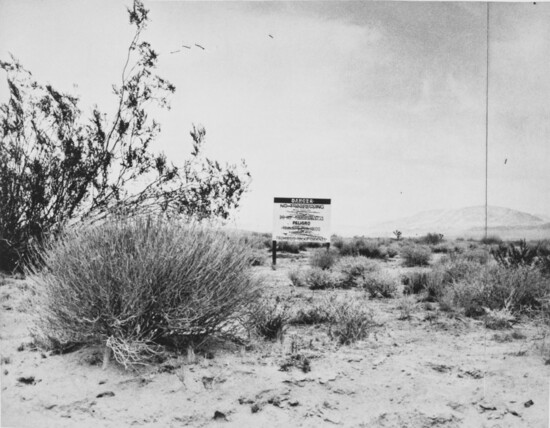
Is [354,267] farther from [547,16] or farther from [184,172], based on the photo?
[547,16]

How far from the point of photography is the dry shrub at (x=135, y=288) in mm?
4180

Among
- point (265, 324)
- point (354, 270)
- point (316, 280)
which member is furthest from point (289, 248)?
point (265, 324)

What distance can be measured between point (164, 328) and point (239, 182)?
4.24 m

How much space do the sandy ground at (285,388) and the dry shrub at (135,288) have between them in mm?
292

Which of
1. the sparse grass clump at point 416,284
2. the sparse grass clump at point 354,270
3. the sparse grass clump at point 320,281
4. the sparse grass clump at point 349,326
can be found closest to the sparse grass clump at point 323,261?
the sparse grass clump at point 354,270

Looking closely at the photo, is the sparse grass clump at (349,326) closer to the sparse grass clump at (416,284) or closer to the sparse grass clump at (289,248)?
the sparse grass clump at (416,284)

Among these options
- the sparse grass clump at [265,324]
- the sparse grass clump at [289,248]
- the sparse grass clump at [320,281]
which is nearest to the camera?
the sparse grass clump at [265,324]

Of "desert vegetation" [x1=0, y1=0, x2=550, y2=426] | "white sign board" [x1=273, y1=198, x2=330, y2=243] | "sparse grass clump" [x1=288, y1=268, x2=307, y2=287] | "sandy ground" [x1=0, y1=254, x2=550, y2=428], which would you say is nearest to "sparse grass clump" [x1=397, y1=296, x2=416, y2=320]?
"desert vegetation" [x1=0, y1=0, x2=550, y2=426]

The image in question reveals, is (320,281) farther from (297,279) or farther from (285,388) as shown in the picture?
(285,388)

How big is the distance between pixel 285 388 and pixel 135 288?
5.17ft

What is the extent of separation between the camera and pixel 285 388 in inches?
165

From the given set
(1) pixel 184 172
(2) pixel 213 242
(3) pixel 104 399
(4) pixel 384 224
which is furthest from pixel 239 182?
(4) pixel 384 224

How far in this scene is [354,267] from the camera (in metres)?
10.7

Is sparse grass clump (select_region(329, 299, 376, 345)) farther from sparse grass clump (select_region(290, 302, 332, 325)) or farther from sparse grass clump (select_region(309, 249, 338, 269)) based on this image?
sparse grass clump (select_region(309, 249, 338, 269))
